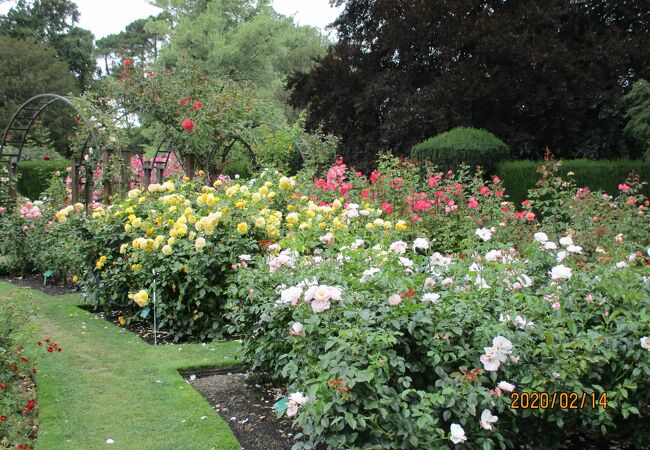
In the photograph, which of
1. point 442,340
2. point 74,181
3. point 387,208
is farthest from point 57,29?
point 442,340

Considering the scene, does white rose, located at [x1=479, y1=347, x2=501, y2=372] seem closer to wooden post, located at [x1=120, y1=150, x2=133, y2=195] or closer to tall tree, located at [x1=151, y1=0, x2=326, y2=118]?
wooden post, located at [x1=120, y1=150, x2=133, y2=195]

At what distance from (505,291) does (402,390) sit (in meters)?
0.84

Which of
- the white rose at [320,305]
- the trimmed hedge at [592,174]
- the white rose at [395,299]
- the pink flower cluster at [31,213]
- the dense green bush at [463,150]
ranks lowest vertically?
the pink flower cluster at [31,213]

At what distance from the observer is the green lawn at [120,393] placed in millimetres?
3211

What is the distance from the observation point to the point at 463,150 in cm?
1077

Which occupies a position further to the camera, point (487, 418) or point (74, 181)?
point (74, 181)

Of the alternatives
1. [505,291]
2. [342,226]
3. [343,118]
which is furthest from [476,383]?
[343,118]

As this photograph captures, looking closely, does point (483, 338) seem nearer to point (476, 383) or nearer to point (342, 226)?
point (476, 383)

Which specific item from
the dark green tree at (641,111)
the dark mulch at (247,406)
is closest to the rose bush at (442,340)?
the dark mulch at (247,406)

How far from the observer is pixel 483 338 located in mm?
2736

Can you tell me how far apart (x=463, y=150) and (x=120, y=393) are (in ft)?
26.8

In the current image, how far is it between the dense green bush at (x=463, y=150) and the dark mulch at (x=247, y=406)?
7263 mm

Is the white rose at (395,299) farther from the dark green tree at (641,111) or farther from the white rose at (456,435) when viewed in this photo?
the dark green tree at (641,111)
